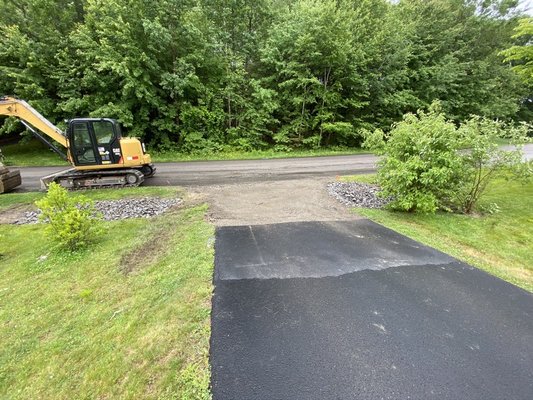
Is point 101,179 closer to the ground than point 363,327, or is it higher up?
higher up

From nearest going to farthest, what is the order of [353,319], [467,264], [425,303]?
[353,319], [425,303], [467,264]

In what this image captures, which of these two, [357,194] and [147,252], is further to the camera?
[357,194]

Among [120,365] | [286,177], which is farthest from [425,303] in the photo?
[286,177]

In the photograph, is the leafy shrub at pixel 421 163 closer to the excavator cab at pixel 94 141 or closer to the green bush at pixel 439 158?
the green bush at pixel 439 158

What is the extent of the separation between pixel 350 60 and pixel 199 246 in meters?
17.4

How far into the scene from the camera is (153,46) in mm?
13875

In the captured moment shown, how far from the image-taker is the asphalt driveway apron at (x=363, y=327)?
238 cm

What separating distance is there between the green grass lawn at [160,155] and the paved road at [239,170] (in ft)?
3.78

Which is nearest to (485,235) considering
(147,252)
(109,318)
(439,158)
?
(439,158)

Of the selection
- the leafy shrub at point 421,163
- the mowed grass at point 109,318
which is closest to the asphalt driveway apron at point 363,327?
the mowed grass at point 109,318

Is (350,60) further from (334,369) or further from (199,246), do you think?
(334,369)

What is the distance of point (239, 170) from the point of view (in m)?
12.2

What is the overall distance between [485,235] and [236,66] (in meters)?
15.8

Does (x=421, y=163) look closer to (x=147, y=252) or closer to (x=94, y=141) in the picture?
(x=147, y=252)
